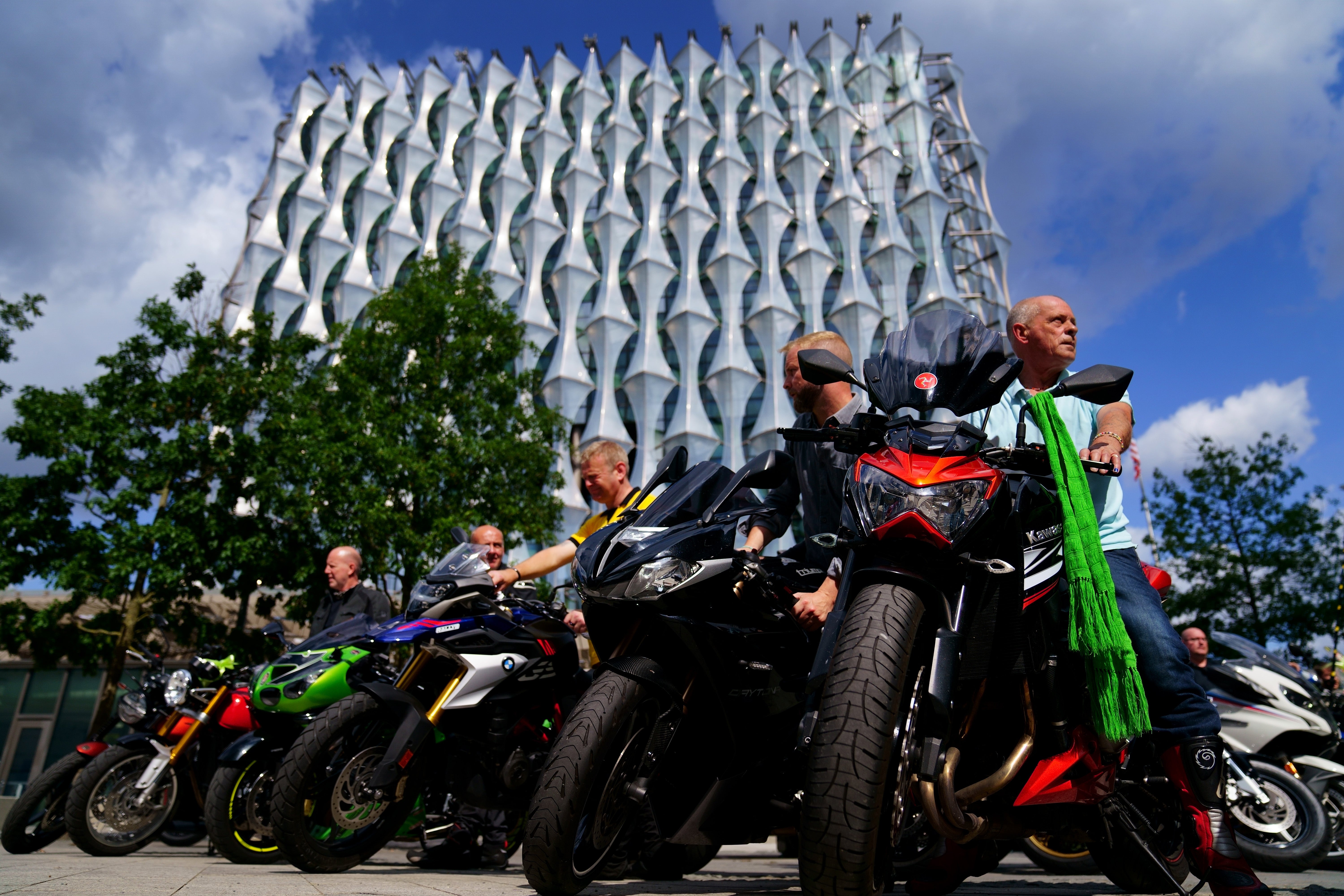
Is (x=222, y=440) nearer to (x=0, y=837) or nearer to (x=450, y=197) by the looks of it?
(x=0, y=837)

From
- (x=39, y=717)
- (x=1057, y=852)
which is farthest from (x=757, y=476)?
(x=39, y=717)

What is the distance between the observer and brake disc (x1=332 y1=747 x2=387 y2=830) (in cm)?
326

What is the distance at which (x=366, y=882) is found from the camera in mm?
2729

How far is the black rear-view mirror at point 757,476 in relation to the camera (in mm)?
2602

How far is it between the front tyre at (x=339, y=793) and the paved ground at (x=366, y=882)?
0.10 meters

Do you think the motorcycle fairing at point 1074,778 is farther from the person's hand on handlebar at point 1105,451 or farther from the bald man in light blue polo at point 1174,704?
the person's hand on handlebar at point 1105,451

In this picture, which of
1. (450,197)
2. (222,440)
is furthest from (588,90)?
(222,440)

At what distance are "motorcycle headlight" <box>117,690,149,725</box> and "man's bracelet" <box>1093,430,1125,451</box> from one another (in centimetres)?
571

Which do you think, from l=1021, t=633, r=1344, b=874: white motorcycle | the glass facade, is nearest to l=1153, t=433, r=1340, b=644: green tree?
l=1021, t=633, r=1344, b=874: white motorcycle

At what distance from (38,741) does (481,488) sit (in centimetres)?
1417

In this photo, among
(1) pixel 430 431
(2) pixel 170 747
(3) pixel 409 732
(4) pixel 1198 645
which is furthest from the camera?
(1) pixel 430 431

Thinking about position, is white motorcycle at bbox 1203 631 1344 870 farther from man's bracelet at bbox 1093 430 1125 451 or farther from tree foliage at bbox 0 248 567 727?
tree foliage at bbox 0 248 567 727

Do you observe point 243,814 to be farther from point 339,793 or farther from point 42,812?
point 42,812

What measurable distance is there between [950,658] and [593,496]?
2469 mm
